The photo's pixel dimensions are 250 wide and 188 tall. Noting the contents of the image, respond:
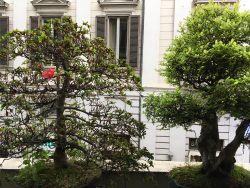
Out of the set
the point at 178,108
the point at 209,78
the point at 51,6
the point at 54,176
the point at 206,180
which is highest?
the point at 51,6

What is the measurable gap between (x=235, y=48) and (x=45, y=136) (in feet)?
5.12

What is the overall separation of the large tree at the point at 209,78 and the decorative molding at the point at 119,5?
18.4 ft

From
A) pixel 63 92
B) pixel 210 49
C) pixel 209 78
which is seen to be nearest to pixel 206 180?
pixel 209 78

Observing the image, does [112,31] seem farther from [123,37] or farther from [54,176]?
[54,176]

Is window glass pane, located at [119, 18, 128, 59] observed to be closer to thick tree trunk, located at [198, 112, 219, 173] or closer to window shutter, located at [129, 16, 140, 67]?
window shutter, located at [129, 16, 140, 67]

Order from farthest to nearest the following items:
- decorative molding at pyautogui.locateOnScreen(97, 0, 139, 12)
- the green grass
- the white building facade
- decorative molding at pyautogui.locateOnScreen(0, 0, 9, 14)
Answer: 1. decorative molding at pyautogui.locateOnScreen(0, 0, 9, 14)
2. decorative molding at pyautogui.locateOnScreen(97, 0, 139, 12)
3. the white building facade
4. the green grass

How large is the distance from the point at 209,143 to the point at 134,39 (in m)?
5.72

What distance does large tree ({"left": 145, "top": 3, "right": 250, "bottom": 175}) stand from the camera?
104 inches

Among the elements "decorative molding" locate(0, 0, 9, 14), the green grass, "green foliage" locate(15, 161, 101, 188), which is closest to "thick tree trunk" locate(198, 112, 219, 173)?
the green grass

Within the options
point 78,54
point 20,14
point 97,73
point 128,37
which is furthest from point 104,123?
point 20,14

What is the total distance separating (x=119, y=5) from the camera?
28.0ft

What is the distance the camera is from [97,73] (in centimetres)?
255

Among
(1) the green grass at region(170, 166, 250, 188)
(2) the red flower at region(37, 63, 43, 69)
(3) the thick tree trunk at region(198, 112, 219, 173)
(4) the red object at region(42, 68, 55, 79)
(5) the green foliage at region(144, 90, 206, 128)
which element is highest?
(2) the red flower at region(37, 63, 43, 69)

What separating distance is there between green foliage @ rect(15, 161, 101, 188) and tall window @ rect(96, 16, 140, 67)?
5.80m
